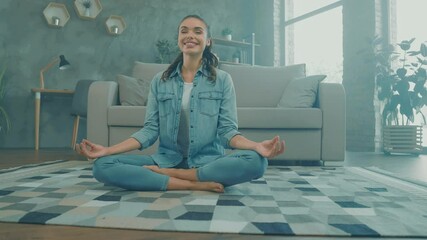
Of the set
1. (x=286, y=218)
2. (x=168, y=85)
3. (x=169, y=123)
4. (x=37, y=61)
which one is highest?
(x=37, y=61)

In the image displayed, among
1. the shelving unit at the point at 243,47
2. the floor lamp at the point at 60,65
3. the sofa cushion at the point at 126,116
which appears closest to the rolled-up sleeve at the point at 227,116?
the sofa cushion at the point at 126,116

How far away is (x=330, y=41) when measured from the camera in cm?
509

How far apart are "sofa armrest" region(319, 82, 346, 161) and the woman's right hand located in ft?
5.91

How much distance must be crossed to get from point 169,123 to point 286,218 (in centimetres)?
73

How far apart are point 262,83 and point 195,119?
1852 millimetres

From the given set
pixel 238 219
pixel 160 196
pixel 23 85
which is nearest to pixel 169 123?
pixel 160 196

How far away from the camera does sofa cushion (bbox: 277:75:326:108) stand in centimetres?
283

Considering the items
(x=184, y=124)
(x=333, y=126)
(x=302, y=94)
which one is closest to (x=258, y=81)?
(x=302, y=94)

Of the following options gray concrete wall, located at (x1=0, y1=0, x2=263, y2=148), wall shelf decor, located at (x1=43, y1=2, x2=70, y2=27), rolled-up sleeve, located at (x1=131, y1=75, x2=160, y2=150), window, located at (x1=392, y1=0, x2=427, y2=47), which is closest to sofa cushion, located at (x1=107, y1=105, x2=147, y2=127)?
rolled-up sleeve, located at (x1=131, y1=75, x2=160, y2=150)

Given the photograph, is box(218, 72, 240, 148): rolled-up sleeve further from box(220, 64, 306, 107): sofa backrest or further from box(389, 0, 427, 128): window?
box(389, 0, 427, 128): window

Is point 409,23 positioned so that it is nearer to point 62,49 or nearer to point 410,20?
point 410,20

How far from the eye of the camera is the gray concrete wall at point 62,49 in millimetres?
4551

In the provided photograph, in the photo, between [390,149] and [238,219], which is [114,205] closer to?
[238,219]

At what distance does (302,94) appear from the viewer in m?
2.86
